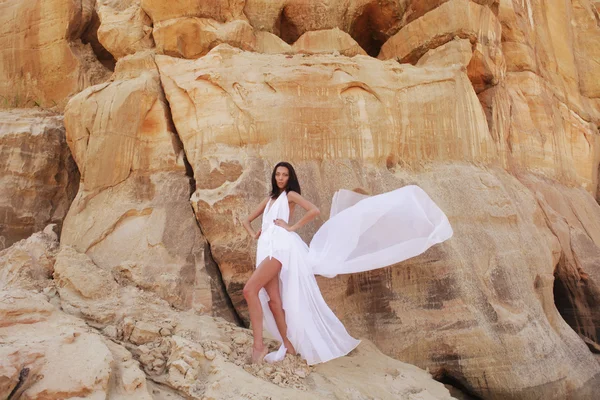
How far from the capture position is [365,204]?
15.6ft

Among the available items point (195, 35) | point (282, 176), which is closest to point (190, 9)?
point (195, 35)

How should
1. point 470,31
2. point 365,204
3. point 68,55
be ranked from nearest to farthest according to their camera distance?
point 365,204
point 470,31
point 68,55

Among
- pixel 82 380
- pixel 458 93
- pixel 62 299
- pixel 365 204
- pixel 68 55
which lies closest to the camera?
pixel 82 380

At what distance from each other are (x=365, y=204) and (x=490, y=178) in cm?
214

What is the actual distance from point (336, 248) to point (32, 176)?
4495 millimetres

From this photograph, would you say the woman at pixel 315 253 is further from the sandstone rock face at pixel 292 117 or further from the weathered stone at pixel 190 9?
the weathered stone at pixel 190 9

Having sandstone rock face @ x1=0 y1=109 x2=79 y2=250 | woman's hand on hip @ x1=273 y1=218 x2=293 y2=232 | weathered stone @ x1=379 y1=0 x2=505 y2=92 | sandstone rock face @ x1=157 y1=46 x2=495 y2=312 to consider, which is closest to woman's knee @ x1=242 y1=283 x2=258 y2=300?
woman's hand on hip @ x1=273 y1=218 x2=293 y2=232

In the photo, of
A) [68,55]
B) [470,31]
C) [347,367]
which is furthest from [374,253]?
[68,55]

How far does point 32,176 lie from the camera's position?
268 inches

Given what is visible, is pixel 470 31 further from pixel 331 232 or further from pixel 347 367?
pixel 347 367

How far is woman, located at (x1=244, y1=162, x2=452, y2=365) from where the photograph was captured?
13.4 feet

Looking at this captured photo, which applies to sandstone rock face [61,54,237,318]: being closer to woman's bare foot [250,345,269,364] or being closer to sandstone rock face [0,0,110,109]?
woman's bare foot [250,345,269,364]

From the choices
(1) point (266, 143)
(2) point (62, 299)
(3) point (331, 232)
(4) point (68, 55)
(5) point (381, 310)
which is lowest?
(5) point (381, 310)

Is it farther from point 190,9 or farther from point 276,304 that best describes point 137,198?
point 190,9
